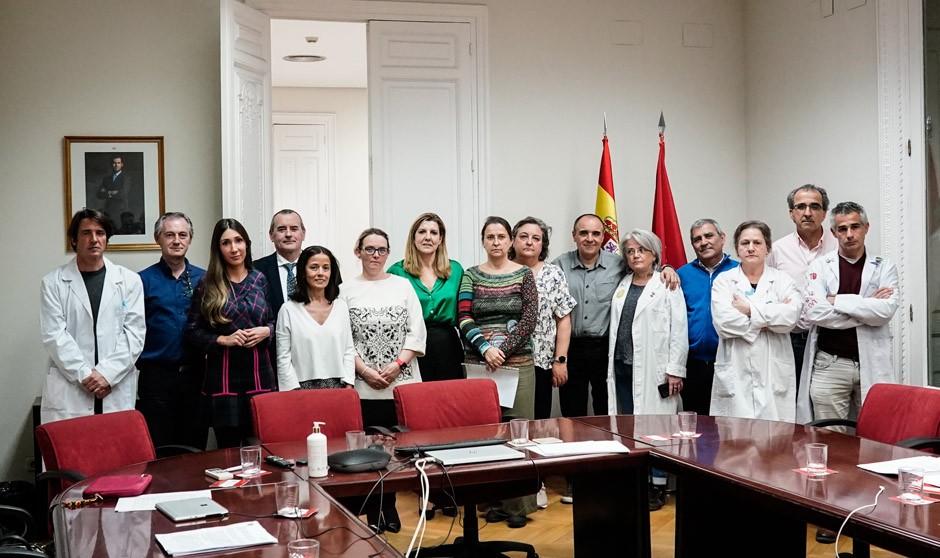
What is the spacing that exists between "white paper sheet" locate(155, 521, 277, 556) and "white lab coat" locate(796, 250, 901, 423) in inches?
127

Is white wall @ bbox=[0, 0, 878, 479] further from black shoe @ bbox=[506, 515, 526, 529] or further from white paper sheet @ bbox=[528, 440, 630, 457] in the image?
white paper sheet @ bbox=[528, 440, 630, 457]

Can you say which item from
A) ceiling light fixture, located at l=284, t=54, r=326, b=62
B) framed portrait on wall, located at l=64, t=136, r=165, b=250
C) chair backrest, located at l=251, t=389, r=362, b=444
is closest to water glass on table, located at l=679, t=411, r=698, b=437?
chair backrest, located at l=251, t=389, r=362, b=444

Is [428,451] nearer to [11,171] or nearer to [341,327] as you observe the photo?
[341,327]

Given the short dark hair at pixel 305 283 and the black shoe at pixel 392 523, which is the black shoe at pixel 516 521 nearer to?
the black shoe at pixel 392 523

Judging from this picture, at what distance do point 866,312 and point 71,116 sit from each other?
4.54 meters

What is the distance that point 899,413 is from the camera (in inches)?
135

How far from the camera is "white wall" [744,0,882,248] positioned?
527cm

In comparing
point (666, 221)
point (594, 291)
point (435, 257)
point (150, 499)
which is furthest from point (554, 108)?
point (150, 499)

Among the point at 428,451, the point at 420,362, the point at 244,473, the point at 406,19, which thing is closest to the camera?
the point at 244,473

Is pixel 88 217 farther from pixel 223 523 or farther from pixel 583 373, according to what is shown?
pixel 583 373

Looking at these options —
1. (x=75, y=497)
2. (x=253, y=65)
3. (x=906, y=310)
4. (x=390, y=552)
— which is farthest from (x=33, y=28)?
(x=906, y=310)

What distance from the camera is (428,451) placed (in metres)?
3.00

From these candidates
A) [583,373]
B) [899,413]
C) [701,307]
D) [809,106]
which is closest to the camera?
[899,413]

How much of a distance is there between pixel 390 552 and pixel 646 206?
4.63 meters
